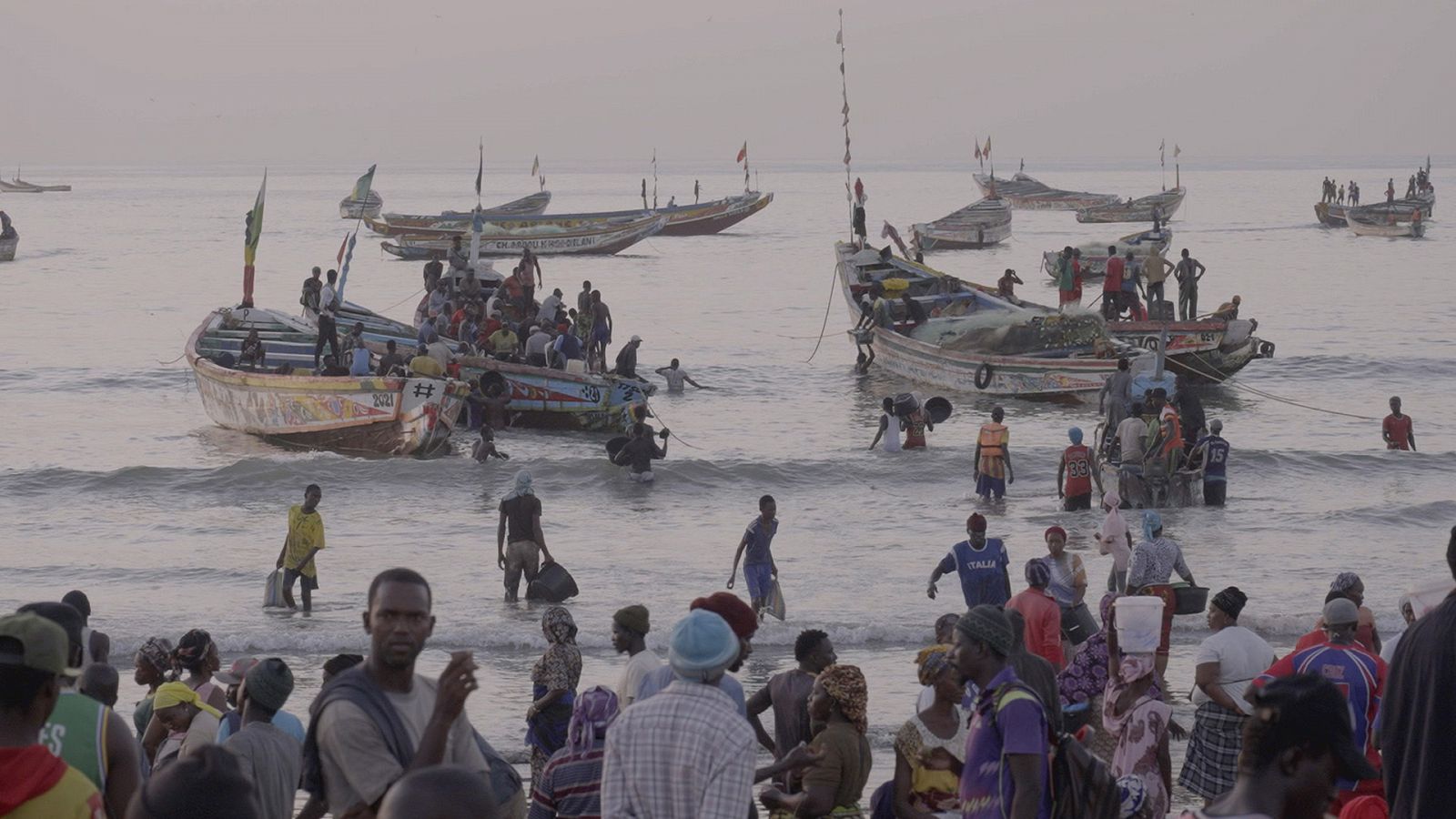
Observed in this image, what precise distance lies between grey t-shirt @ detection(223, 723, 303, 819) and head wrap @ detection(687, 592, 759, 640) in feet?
4.40

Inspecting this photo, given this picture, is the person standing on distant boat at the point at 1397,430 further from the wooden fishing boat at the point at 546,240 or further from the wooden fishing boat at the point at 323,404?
the wooden fishing boat at the point at 546,240

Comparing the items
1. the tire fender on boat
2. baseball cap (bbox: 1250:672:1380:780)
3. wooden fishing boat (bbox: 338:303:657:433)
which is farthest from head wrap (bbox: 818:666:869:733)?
the tire fender on boat

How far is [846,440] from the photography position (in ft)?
90.5

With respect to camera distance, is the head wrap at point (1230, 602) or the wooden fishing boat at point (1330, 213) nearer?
the head wrap at point (1230, 602)

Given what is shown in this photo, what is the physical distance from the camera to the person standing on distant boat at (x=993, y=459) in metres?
18.7

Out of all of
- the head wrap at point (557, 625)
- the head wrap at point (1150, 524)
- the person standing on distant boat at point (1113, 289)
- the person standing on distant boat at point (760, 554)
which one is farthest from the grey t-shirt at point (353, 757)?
the person standing on distant boat at point (1113, 289)

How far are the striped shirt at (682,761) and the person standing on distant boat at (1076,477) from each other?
14.4 metres

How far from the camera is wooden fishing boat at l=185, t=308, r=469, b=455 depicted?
74.8 feet

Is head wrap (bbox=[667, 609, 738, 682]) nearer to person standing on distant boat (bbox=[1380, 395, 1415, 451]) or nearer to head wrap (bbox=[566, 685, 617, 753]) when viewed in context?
head wrap (bbox=[566, 685, 617, 753])

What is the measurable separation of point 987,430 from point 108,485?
12.4m

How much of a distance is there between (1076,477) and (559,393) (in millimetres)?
8782

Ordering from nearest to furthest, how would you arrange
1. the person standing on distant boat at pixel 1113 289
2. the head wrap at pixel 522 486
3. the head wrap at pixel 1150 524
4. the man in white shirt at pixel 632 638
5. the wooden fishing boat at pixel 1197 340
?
the man in white shirt at pixel 632 638 < the head wrap at pixel 1150 524 < the head wrap at pixel 522 486 < the wooden fishing boat at pixel 1197 340 < the person standing on distant boat at pixel 1113 289

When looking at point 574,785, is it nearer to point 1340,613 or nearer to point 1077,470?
point 1340,613

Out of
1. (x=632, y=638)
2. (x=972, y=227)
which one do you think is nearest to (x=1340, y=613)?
(x=632, y=638)
